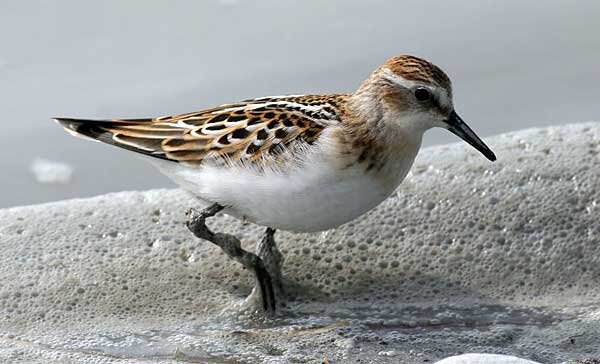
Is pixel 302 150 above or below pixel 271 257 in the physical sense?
above

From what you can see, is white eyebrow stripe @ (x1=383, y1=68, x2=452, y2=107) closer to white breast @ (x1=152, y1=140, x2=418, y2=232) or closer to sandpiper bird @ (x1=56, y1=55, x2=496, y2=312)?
sandpiper bird @ (x1=56, y1=55, x2=496, y2=312)

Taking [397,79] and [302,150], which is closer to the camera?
[302,150]

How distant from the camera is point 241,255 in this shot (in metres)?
5.54

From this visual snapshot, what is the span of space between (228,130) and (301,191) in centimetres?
48

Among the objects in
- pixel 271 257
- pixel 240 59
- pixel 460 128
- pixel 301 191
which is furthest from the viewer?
pixel 240 59

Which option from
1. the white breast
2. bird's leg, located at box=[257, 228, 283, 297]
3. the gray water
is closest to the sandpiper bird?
the white breast

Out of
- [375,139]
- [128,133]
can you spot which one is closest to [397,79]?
[375,139]

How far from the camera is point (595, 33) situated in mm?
8266

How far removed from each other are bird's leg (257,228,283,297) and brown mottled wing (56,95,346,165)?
1.89ft

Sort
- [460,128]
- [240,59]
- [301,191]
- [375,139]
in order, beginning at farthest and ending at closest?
[240,59], [460,128], [375,139], [301,191]

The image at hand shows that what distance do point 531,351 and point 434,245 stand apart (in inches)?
36.2

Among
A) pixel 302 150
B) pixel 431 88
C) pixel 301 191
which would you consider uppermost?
pixel 431 88

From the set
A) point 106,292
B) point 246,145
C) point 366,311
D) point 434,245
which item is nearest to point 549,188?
point 434,245

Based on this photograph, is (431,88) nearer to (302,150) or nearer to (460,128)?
(460,128)
